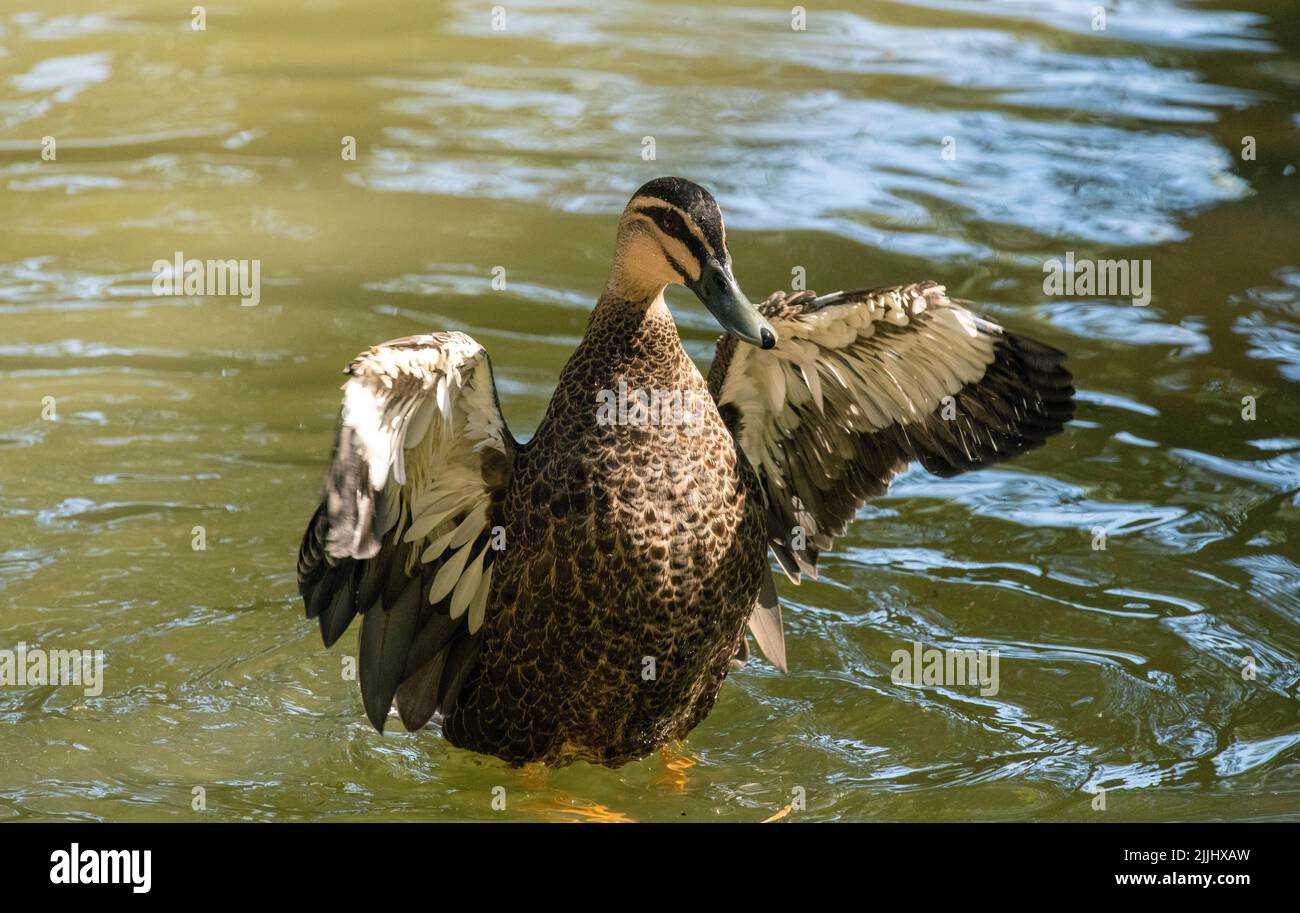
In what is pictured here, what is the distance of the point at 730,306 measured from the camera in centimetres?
463

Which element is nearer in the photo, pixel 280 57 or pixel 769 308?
pixel 769 308

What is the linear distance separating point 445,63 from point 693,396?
8.25 m

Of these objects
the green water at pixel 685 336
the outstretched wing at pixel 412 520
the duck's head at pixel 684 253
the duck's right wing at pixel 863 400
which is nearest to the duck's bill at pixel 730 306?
the duck's head at pixel 684 253

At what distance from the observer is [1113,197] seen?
10.0 meters

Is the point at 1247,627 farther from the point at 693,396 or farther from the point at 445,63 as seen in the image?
the point at 445,63

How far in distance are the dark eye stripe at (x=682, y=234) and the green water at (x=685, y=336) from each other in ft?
5.83

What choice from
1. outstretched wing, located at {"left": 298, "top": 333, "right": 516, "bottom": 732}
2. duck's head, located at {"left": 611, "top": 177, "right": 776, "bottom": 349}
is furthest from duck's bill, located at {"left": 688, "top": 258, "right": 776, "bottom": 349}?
outstretched wing, located at {"left": 298, "top": 333, "right": 516, "bottom": 732}

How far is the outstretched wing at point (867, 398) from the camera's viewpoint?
5.03 m

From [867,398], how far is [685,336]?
2.91 meters

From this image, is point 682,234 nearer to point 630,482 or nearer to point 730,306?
point 730,306

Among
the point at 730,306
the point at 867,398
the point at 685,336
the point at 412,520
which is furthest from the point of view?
the point at 685,336

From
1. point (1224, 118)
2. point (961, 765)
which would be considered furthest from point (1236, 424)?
point (1224, 118)

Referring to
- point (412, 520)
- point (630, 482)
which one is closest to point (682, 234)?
point (630, 482)

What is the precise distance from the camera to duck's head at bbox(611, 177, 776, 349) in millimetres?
4641
